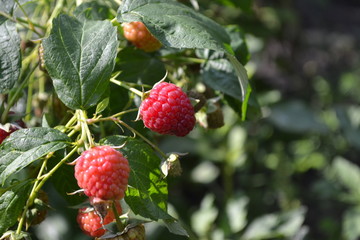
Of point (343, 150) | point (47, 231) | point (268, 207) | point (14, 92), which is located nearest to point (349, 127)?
point (343, 150)

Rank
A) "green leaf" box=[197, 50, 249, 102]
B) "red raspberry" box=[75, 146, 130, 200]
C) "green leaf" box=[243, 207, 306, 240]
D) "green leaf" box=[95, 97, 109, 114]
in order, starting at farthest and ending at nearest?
"green leaf" box=[243, 207, 306, 240]
"green leaf" box=[197, 50, 249, 102]
"green leaf" box=[95, 97, 109, 114]
"red raspberry" box=[75, 146, 130, 200]

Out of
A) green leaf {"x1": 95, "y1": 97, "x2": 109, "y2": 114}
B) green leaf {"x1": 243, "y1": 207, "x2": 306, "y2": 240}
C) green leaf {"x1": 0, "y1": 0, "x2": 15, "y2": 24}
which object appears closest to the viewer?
green leaf {"x1": 95, "y1": 97, "x2": 109, "y2": 114}

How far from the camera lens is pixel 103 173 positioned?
773 mm

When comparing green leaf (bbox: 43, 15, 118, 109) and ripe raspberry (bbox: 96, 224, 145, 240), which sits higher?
green leaf (bbox: 43, 15, 118, 109)

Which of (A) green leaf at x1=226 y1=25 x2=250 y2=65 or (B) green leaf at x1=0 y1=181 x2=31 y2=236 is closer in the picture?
(B) green leaf at x1=0 y1=181 x2=31 y2=236

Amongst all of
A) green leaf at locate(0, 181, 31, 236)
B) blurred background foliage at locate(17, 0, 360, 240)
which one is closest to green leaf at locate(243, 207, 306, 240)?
blurred background foliage at locate(17, 0, 360, 240)

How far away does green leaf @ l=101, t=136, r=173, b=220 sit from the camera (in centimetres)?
85

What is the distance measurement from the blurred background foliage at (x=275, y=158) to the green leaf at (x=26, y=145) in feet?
2.17

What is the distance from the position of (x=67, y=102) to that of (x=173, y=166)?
185 mm

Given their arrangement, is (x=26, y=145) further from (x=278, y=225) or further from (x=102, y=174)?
(x=278, y=225)

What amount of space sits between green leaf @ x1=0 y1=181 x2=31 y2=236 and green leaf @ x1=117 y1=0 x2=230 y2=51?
299mm

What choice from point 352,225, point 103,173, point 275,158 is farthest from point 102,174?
point 275,158

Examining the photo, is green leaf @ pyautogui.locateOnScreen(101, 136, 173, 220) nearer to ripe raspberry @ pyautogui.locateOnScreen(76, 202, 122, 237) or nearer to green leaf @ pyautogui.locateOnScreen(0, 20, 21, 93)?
ripe raspberry @ pyautogui.locateOnScreen(76, 202, 122, 237)

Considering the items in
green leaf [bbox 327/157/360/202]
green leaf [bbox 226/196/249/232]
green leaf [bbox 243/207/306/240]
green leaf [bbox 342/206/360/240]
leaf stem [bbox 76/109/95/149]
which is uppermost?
leaf stem [bbox 76/109/95/149]
